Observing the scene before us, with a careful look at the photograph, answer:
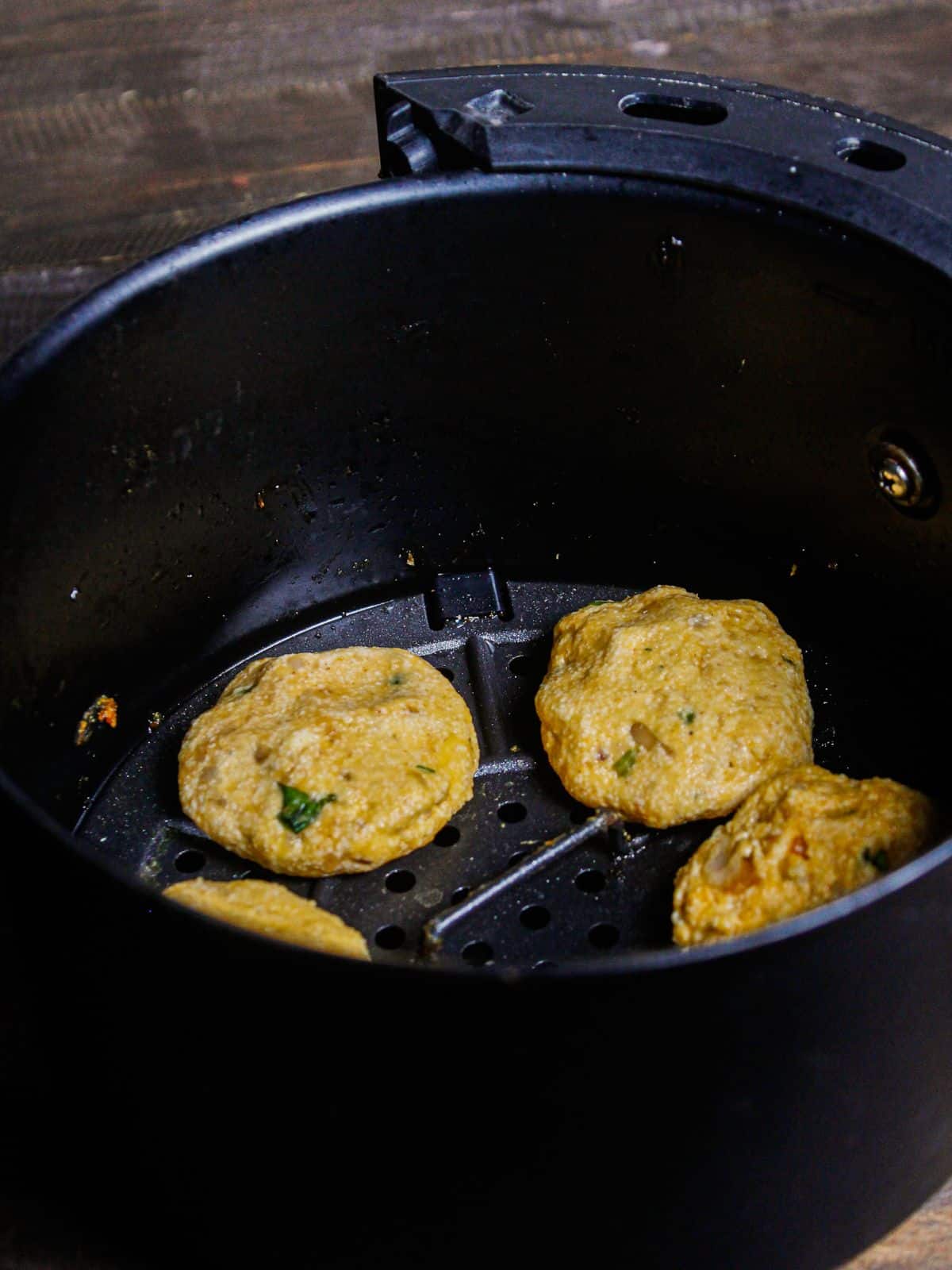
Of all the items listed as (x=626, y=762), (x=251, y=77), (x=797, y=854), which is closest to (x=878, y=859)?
(x=797, y=854)

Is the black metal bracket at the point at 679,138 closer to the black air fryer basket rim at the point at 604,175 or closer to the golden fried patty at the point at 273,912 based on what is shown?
the black air fryer basket rim at the point at 604,175

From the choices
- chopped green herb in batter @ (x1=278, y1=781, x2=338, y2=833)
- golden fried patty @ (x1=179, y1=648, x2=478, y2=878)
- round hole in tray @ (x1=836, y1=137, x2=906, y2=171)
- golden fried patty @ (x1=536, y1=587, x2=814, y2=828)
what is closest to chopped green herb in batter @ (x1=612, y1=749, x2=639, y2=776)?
golden fried patty @ (x1=536, y1=587, x2=814, y2=828)

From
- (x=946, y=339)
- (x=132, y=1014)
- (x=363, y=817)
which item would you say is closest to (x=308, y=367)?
(x=363, y=817)

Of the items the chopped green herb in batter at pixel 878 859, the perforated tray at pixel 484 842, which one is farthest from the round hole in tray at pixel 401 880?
the chopped green herb in batter at pixel 878 859

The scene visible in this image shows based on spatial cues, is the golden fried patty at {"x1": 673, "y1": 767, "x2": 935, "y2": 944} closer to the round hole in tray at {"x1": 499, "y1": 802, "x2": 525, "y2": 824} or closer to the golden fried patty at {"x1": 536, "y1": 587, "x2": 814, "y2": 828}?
the golden fried patty at {"x1": 536, "y1": 587, "x2": 814, "y2": 828}

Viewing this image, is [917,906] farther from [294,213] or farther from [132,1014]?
[294,213]

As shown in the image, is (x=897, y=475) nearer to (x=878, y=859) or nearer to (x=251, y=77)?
(x=878, y=859)
